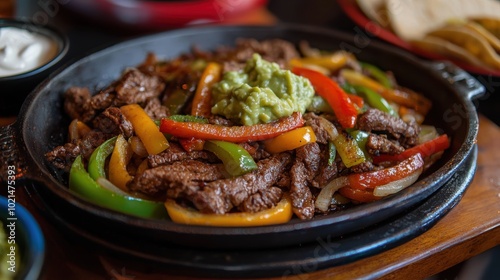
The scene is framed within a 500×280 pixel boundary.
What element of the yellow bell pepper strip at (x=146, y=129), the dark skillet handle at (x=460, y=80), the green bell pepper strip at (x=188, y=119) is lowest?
the yellow bell pepper strip at (x=146, y=129)

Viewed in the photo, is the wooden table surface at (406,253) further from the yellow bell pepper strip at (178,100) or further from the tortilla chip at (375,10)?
the tortilla chip at (375,10)

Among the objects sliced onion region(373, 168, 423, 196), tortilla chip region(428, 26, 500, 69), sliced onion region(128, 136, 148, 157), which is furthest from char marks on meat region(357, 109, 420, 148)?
tortilla chip region(428, 26, 500, 69)

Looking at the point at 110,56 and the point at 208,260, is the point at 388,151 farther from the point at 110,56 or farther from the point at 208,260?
the point at 110,56

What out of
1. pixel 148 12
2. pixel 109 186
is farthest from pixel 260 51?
pixel 109 186

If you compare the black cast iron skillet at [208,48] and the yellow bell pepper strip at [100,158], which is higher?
the black cast iron skillet at [208,48]

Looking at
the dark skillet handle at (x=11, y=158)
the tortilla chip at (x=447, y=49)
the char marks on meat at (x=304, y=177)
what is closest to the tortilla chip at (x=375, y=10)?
the tortilla chip at (x=447, y=49)
